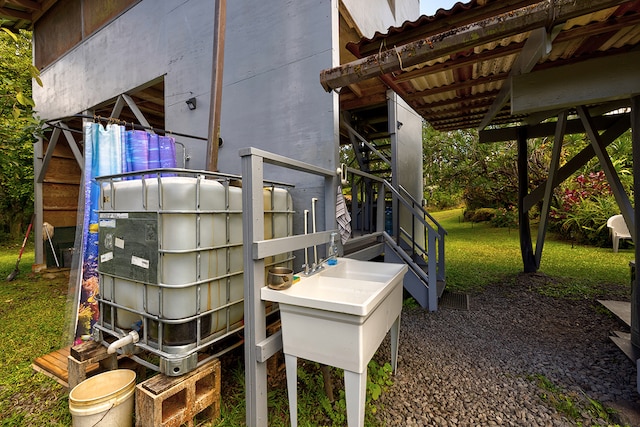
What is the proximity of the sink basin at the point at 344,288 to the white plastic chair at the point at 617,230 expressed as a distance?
25.1ft

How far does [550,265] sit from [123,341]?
6968 millimetres

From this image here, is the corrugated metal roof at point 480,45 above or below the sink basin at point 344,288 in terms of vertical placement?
above

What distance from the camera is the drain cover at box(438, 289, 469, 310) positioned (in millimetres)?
3559

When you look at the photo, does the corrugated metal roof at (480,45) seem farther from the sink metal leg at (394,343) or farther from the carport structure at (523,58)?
the sink metal leg at (394,343)

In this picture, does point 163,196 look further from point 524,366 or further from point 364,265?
point 524,366

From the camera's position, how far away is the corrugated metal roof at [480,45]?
1.77 metres

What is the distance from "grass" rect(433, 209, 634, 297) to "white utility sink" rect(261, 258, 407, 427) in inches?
130

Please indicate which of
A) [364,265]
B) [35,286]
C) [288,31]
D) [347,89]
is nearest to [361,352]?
[364,265]

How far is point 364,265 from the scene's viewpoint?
2270 mm

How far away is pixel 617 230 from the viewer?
655cm

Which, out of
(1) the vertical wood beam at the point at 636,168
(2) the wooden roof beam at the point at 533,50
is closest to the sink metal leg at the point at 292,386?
(2) the wooden roof beam at the point at 533,50

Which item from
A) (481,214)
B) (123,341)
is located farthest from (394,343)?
(481,214)

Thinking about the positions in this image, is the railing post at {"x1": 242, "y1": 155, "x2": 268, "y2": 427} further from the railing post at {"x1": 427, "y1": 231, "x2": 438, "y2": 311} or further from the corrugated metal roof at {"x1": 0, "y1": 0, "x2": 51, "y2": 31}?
the corrugated metal roof at {"x1": 0, "y1": 0, "x2": 51, "y2": 31}

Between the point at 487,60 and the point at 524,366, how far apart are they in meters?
2.66
